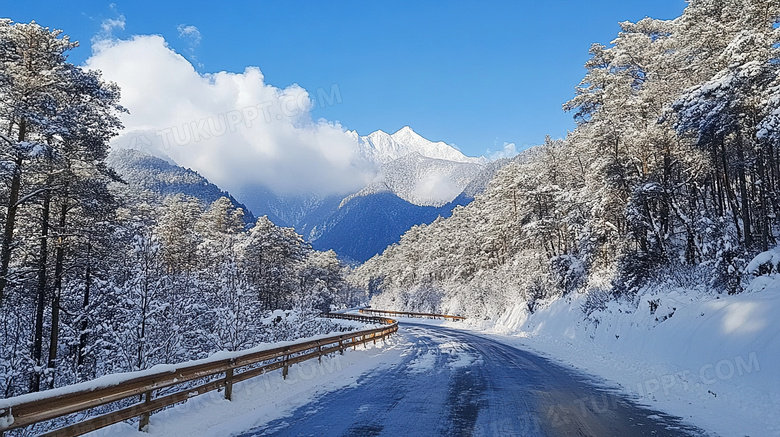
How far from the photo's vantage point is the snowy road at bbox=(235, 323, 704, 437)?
6707mm

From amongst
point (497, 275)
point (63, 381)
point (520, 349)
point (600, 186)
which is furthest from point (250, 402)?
point (497, 275)

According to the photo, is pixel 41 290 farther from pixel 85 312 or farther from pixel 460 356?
pixel 460 356

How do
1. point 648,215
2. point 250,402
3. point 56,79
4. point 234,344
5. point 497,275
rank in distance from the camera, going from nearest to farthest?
point 250,402 → point 56,79 → point 234,344 → point 648,215 → point 497,275

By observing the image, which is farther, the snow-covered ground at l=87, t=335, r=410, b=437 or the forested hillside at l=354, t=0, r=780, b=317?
the forested hillside at l=354, t=0, r=780, b=317

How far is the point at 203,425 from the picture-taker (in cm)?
719

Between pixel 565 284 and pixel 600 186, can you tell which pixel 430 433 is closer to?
pixel 600 186

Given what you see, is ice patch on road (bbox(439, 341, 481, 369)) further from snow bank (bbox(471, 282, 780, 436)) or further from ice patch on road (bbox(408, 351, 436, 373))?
snow bank (bbox(471, 282, 780, 436))

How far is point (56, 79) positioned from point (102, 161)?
4.29 m

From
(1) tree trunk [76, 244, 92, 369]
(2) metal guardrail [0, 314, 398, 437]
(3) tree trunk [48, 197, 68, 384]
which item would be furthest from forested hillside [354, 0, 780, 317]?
(3) tree trunk [48, 197, 68, 384]

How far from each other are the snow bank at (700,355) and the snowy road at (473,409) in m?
1.03

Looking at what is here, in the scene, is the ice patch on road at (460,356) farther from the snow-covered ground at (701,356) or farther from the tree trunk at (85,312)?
the tree trunk at (85,312)

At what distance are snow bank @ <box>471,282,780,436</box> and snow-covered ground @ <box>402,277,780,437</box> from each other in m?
0.02

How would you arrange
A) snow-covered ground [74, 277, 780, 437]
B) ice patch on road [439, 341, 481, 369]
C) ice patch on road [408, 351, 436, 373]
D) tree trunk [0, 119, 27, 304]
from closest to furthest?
snow-covered ground [74, 277, 780, 437] < ice patch on road [408, 351, 436, 373] < tree trunk [0, 119, 27, 304] < ice patch on road [439, 341, 481, 369]

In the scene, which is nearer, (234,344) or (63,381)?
(63,381)
